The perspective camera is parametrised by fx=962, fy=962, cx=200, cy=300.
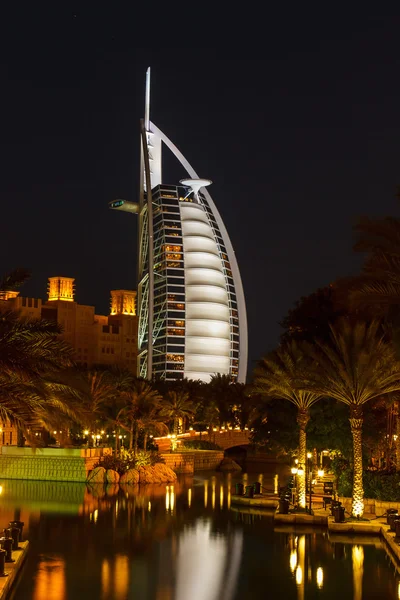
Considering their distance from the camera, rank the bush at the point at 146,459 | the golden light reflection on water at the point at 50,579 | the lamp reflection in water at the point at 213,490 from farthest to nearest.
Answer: the bush at the point at 146,459, the lamp reflection in water at the point at 213,490, the golden light reflection on water at the point at 50,579

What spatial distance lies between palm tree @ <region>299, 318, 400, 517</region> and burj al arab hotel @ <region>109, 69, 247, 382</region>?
99060mm

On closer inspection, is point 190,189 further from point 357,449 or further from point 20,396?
point 20,396

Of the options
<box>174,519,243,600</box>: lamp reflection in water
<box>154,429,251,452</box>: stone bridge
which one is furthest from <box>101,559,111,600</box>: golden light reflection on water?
<box>154,429,251,452</box>: stone bridge

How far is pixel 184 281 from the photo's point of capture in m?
137

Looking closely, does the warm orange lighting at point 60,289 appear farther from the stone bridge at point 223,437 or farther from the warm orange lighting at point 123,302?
the stone bridge at point 223,437

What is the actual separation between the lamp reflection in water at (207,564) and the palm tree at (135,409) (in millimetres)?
24070

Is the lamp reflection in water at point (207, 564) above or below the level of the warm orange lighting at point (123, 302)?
below

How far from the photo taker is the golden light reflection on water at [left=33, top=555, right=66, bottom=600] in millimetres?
18906

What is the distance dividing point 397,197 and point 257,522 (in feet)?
45.7

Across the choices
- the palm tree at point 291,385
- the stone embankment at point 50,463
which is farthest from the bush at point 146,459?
the palm tree at point 291,385

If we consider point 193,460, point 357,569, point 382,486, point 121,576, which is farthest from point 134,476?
point 121,576

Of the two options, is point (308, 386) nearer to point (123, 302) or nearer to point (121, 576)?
point (121, 576)

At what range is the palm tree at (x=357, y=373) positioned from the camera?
28531mm

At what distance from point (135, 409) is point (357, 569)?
3314 centimetres
